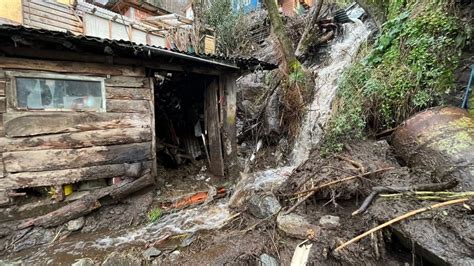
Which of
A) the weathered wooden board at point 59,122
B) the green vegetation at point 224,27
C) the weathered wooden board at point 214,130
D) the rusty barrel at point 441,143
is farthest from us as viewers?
the green vegetation at point 224,27

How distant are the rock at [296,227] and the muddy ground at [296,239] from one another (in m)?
0.06

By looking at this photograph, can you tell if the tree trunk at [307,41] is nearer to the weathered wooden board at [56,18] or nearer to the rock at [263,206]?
the rock at [263,206]

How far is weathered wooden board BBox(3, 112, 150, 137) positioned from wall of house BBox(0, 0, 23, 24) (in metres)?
5.18

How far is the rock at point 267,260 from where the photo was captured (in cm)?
310

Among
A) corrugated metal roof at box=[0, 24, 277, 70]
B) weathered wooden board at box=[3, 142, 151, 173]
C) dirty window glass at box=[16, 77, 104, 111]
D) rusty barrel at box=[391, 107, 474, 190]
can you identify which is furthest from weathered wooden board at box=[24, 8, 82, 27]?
rusty barrel at box=[391, 107, 474, 190]

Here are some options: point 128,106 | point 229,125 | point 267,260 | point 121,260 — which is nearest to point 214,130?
point 229,125

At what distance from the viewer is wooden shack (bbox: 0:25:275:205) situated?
161 inches

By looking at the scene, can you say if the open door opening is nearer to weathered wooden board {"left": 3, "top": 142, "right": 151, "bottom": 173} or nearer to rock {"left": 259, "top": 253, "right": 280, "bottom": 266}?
weathered wooden board {"left": 3, "top": 142, "right": 151, "bottom": 173}

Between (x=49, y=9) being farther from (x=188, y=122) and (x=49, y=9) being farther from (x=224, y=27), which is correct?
(x=224, y=27)

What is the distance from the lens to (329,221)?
3.31 m

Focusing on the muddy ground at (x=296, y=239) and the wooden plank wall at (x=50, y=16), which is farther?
the wooden plank wall at (x=50, y=16)

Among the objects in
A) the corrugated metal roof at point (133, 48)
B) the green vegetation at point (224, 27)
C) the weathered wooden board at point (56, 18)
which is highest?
the green vegetation at point (224, 27)

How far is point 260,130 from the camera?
8.20 metres

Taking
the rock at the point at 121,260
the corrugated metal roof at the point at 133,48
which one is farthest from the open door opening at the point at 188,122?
the rock at the point at 121,260
